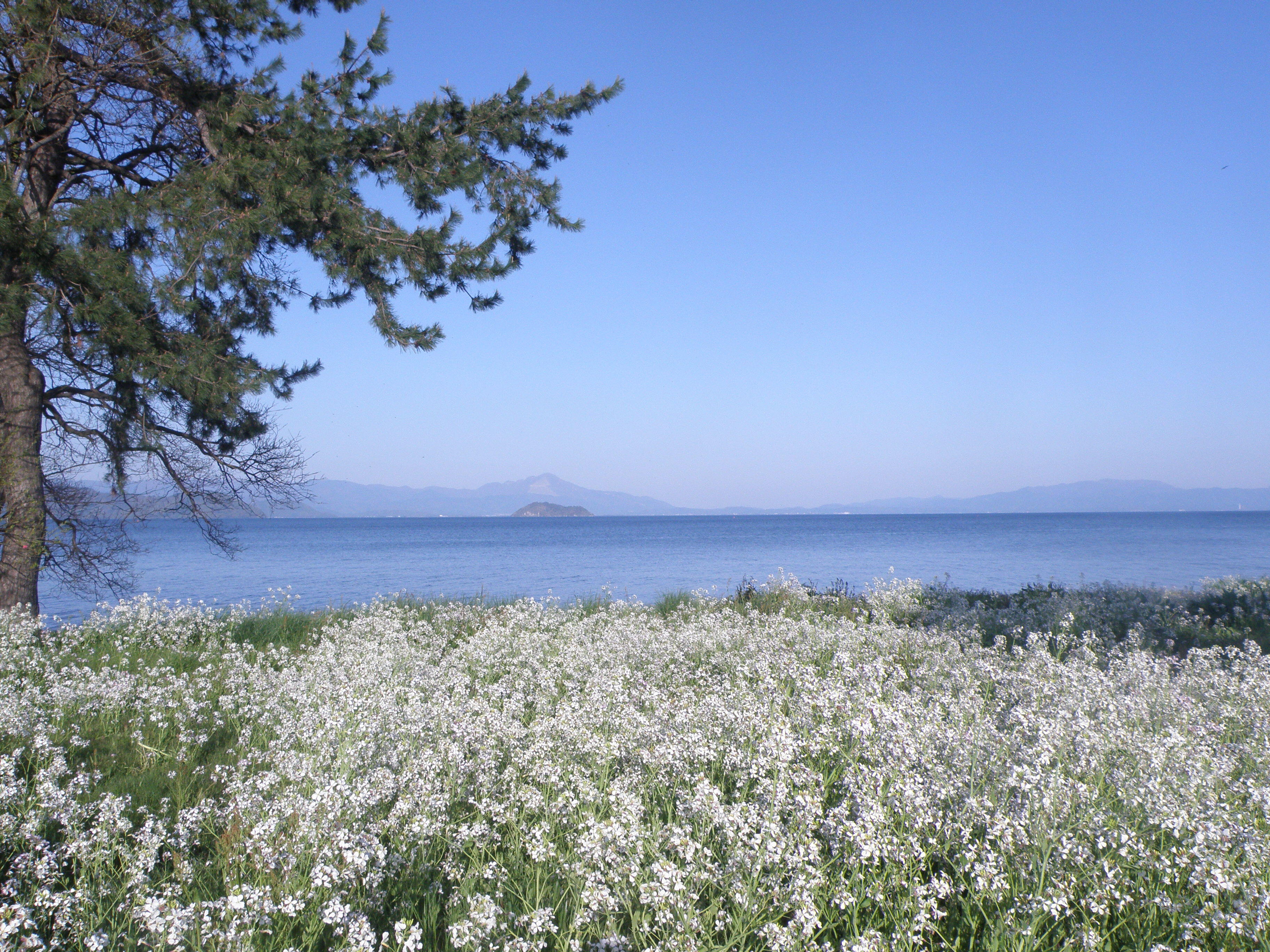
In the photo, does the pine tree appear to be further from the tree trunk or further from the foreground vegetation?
the foreground vegetation

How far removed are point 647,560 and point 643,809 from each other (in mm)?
45258

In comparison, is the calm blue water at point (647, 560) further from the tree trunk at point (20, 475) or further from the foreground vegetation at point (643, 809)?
the foreground vegetation at point (643, 809)

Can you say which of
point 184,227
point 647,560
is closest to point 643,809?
point 184,227

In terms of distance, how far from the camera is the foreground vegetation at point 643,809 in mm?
2936

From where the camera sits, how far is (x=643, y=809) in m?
3.53

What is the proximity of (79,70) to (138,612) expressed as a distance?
7.56m

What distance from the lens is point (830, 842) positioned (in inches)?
140

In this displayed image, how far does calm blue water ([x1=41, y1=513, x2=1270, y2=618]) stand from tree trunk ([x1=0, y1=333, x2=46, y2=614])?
7.64 meters

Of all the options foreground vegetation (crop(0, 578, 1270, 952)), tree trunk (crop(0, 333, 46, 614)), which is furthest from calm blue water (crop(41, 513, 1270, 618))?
foreground vegetation (crop(0, 578, 1270, 952))

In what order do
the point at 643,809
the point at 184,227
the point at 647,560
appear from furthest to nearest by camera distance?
the point at 647,560
the point at 184,227
the point at 643,809

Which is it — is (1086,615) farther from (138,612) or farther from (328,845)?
(138,612)

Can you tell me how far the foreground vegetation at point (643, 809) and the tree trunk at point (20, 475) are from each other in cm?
326

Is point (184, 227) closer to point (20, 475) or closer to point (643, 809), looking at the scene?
point (20, 475)

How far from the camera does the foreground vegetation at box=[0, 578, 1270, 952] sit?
294 cm
